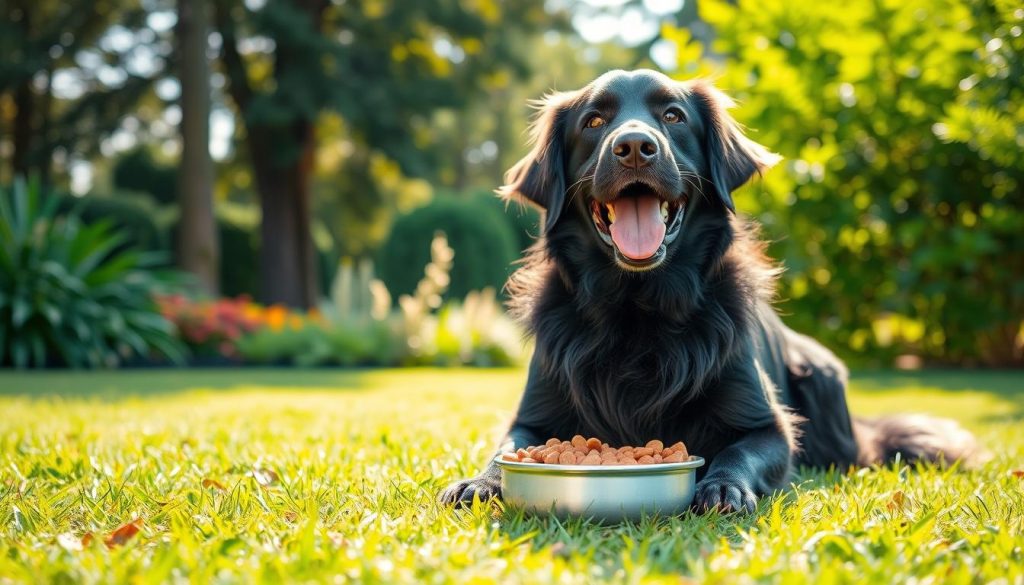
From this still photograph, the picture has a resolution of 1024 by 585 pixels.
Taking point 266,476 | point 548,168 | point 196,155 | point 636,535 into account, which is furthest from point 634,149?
point 196,155

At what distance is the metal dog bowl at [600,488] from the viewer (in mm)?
2070

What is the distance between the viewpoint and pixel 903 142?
783 cm

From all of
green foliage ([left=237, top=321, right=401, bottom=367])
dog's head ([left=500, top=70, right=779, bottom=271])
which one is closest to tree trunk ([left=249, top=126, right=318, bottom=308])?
green foliage ([left=237, top=321, right=401, bottom=367])

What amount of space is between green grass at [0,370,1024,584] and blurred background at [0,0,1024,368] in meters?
1.94

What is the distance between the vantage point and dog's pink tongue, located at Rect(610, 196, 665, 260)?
270cm

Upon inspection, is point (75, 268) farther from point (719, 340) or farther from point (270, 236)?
point (719, 340)

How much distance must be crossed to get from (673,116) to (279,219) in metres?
13.3

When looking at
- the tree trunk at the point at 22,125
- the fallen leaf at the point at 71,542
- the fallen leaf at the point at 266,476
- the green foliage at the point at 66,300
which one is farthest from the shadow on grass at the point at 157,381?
the tree trunk at the point at 22,125

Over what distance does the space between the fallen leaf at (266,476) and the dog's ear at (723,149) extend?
5.49ft

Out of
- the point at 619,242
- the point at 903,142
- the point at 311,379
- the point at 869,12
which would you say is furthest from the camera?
the point at 311,379

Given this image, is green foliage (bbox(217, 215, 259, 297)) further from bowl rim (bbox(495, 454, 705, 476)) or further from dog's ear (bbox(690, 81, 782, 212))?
bowl rim (bbox(495, 454, 705, 476))

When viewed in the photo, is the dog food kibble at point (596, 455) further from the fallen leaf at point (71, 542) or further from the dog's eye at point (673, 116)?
the dog's eye at point (673, 116)

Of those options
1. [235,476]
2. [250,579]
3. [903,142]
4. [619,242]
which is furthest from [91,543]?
[903,142]

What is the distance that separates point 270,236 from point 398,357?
5730mm
